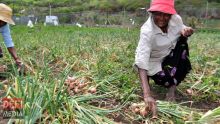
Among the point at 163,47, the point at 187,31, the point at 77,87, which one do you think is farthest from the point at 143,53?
the point at 77,87

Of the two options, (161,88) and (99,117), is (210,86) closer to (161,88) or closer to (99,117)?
(161,88)

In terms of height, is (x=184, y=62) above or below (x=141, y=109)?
above

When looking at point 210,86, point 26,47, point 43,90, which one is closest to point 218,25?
point 26,47

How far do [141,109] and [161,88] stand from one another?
96cm

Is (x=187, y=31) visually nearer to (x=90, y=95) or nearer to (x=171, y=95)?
(x=171, y=95)

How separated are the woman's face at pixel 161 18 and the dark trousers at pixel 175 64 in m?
0.29

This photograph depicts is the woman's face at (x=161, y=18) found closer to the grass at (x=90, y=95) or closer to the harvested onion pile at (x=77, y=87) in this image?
the grass at (x=90, y=95)

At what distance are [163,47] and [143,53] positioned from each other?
12.8 inches

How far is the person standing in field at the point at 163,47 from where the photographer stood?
9.63ft

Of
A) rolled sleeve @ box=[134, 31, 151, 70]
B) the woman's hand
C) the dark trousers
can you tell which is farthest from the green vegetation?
rolled sleeve @ box=[134, 31, 151, 70]

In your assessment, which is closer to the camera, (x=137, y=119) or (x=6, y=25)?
(x=137, y=119)

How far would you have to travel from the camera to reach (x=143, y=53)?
2953mm

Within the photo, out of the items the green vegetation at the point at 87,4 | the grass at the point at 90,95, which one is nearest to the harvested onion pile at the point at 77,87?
the grass at the point at 90,95

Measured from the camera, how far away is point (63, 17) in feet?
101
